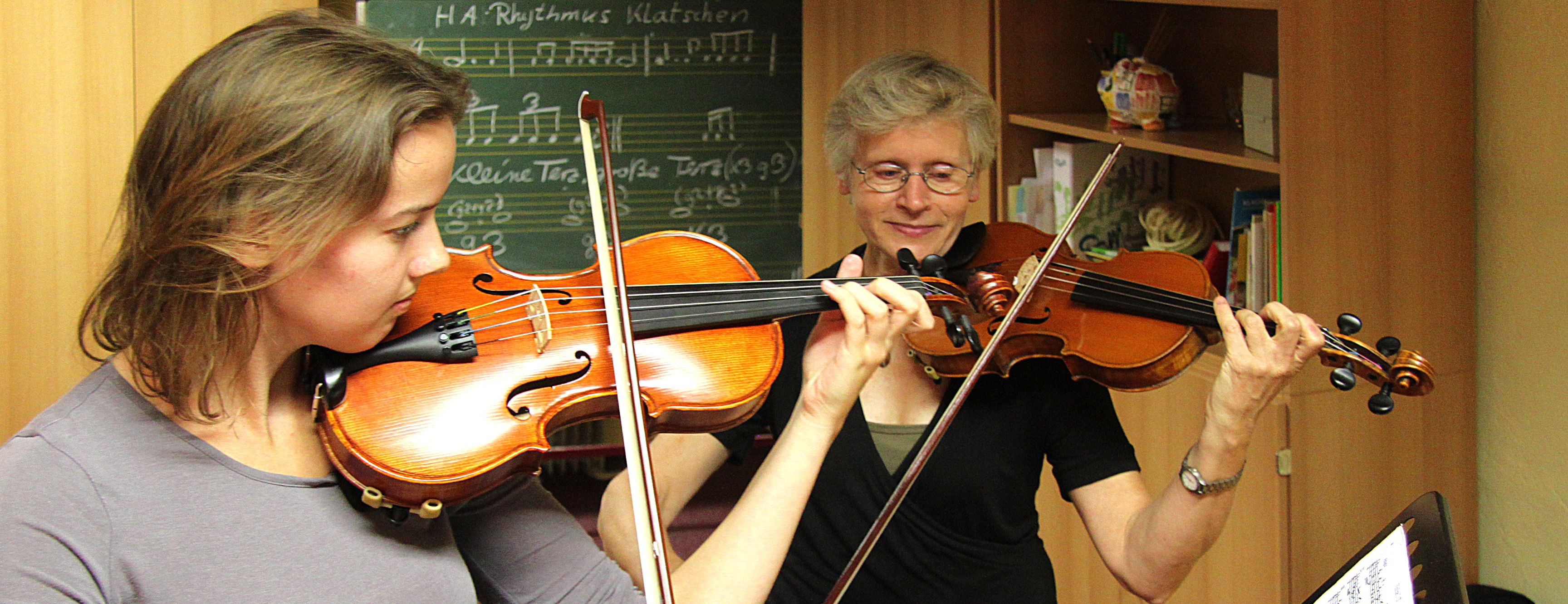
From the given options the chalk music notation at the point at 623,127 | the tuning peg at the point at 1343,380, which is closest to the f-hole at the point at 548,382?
the tuning peg at the point at 1343,380

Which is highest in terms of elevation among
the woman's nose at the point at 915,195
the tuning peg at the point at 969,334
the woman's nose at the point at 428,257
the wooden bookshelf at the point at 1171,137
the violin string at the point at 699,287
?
the wooden bookshelf at the point at 1171,137

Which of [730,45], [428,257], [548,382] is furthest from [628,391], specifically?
[730,45]

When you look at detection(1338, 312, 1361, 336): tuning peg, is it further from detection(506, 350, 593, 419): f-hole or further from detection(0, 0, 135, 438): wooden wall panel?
detection(0, 0, 135, 438): wooden wall panel

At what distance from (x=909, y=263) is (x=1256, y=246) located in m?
0.91

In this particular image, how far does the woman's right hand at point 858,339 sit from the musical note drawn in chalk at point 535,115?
1.90 meters

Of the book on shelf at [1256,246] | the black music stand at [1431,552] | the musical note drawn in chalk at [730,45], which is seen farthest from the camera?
the musical note drawn in chalk at [730,45]

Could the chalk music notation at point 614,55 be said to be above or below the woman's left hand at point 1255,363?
above

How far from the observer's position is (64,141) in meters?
2.15

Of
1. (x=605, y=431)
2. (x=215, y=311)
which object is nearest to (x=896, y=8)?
(x=605, y=431)

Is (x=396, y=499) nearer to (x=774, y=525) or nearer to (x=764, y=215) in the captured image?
(x=774, y=525)

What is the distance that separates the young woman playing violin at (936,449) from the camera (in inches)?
51.7

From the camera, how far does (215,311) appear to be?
34.8 inches

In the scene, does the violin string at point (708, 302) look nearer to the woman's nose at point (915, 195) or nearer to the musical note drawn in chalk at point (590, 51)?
the woman's nose at point (915, 195)

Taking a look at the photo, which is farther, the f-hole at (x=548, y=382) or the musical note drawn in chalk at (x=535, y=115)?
the musical note drawn in chalk at (x=535, y=115)
